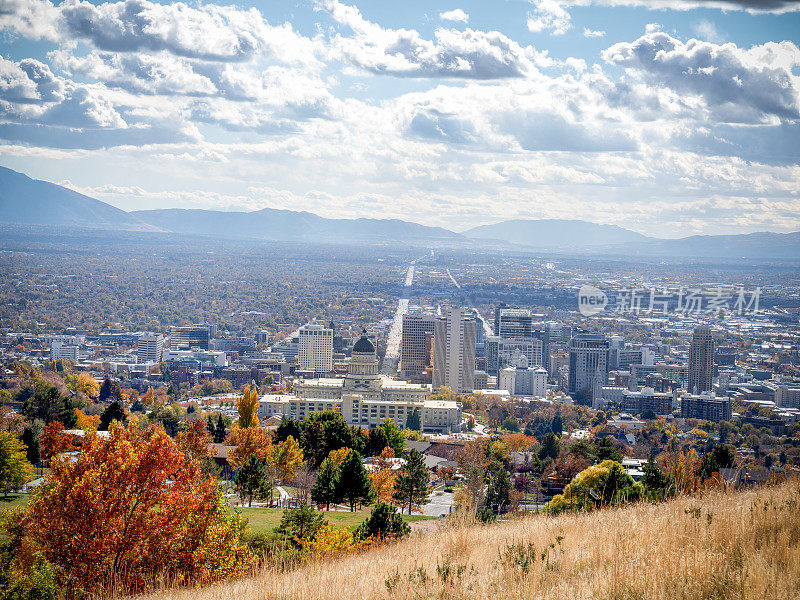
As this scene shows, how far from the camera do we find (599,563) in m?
5.45

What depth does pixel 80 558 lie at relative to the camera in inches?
333

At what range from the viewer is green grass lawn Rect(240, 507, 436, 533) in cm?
1505

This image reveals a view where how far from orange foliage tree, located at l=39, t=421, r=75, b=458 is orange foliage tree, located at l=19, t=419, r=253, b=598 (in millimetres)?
11306

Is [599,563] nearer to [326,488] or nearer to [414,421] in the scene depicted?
[326,488]

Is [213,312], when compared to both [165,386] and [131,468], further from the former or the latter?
[131,468]

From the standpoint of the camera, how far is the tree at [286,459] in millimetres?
22717

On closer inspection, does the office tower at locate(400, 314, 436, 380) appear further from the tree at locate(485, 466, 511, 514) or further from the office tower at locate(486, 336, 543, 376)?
the tree at locate(485, 466, 511, 514)

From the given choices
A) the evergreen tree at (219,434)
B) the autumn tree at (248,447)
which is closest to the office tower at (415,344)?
the evergreen tree at (219,434)

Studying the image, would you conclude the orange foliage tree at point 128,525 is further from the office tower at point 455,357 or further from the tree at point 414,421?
the office tower at point 455,357

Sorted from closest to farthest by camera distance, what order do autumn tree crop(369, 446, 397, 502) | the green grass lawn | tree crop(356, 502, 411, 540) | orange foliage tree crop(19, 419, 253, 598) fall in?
orange foliage tree crop(19, 419, 253, 598)
tree crop(356, 502, 411, 540)
the green grass lawn
autumn tree crop(369, 446, 397, 502)

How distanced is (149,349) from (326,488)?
6592cm

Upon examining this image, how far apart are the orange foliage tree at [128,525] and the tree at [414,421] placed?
3748 cm

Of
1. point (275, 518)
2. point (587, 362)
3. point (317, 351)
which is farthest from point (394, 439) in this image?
point (317, 351)

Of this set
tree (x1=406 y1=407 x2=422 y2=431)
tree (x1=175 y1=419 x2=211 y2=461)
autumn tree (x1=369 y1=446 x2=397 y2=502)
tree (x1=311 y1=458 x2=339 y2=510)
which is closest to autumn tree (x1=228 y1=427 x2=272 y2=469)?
tree (x1=175 y1=419 x2=211 y2=461)
